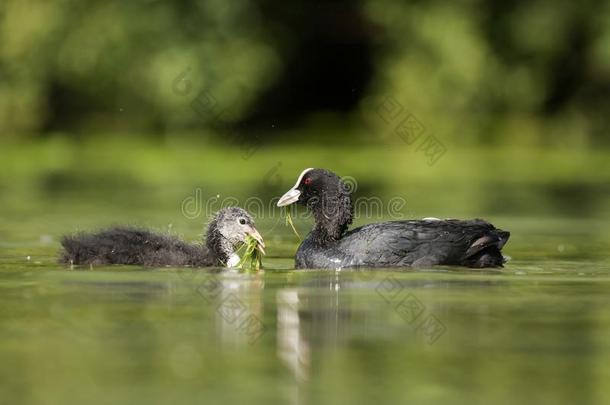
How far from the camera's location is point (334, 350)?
8.02 meters

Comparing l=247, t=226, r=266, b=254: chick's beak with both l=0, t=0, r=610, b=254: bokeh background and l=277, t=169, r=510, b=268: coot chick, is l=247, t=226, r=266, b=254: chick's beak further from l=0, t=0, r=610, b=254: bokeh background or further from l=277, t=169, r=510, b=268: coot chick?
l=0, t=0, r=610, b=254: bokeh background

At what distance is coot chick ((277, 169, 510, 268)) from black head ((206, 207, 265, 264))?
0.34 meters

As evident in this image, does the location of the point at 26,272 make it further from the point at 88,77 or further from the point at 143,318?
the point at 88,77

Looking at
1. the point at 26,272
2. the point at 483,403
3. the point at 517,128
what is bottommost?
the point at 483,403

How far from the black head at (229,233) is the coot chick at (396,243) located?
0.34 meters

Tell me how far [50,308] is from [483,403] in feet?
11.1

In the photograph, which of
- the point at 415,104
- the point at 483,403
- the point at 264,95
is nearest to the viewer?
the point at 483,403

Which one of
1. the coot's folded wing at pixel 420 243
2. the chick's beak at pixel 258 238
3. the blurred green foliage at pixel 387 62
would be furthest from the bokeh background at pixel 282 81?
the coot's folded wing at pixel 420 243

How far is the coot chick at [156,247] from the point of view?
1143 centimetres

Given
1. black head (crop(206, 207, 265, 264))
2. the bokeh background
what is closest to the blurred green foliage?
the bokeh background

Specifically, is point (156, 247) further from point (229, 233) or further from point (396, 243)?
point (396, 243)

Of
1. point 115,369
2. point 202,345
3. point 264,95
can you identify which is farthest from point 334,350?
point 264,95

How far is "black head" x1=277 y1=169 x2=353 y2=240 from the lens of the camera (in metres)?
11.8

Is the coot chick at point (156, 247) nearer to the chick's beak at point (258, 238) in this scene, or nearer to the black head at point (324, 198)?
the chick's beak at point (258, 238)
